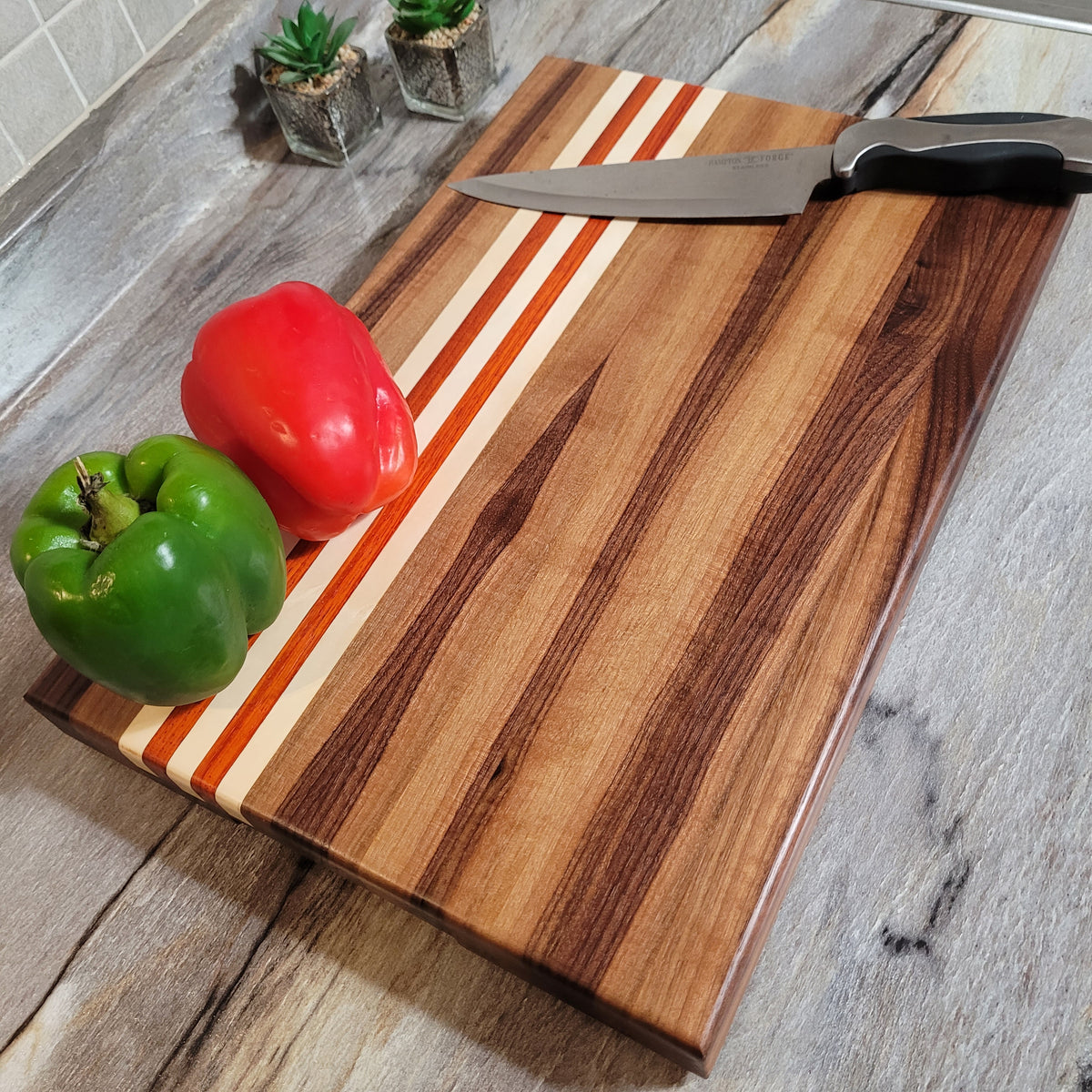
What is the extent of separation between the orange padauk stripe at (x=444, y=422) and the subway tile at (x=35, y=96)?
0.43 meters

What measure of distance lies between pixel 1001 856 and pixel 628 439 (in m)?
0.37

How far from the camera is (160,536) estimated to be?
0.59 m

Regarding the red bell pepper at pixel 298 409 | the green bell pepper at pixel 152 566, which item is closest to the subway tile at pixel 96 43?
the red bell pepper at pixel 298 409

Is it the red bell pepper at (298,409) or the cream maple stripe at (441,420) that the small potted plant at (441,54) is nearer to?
the cream maple stripe at (441,420)

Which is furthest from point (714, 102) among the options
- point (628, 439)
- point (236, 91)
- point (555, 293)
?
point (236, 91)

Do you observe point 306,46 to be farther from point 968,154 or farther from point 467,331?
point 968,154

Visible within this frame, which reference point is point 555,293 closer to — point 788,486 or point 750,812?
point 788,486

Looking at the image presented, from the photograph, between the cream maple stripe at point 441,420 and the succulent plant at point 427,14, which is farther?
the succulent plant at point 427,14

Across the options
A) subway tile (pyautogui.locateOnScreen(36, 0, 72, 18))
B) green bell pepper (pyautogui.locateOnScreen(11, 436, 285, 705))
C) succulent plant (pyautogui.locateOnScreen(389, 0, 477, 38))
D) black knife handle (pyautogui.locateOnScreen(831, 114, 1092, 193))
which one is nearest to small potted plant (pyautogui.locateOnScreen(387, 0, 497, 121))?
succulent plant (pyautogui.locateOnScreen(389, 0, 477, 38))

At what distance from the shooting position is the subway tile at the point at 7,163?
892 mm

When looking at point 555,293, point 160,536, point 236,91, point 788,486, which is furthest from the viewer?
point 236,91

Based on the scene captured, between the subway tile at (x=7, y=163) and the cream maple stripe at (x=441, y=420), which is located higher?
the subway tile at (x=7, y=163)

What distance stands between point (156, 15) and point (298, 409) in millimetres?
550

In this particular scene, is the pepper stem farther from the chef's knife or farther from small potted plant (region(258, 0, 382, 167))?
small potted plant (region(258, 0, 382, 167))
